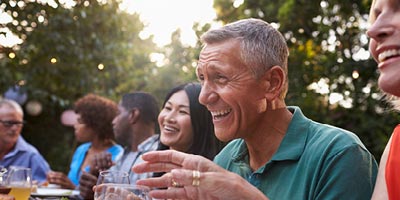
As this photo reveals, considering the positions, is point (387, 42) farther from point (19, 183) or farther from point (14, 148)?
point (14, 148)

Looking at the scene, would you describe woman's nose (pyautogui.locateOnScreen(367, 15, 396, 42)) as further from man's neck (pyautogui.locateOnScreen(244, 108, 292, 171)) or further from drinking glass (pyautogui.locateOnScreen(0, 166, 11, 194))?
drinking glass (pyautogui.locateOnScreen(0, 166, 11, 194))

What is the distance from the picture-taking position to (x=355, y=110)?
22.4 ft

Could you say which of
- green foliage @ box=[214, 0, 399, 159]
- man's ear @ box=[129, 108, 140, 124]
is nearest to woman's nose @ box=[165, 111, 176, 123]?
man's ear @ box=[129, 108, 140, 124]

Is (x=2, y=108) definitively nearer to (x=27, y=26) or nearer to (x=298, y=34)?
(x=27, y=26)

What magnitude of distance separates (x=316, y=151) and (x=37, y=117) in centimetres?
1084

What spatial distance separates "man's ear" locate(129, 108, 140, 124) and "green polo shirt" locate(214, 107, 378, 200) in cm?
290

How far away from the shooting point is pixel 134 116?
504cm

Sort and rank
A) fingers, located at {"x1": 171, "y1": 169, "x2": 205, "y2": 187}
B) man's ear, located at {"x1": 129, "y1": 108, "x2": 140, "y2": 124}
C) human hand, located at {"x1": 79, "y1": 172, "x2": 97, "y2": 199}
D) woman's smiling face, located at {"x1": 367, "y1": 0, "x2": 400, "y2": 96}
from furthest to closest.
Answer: man's ear, located at {"x1": 129, "y1": 108, "x2": 140, "y2": 124}
human hand, located at {"x1": 79, "y1": 172, "x2": 97, "y2": 199}
fingers, located at {"x1": 171, "y1": 169, "x2": 205, "y2": 187}
woman's smiling face, located at {"x1": 367, "y1": 0, "x2": 400, "y2": 96}

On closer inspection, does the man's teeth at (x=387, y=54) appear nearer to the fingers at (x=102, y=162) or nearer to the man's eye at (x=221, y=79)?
the man's eye at (x=221, y=79)

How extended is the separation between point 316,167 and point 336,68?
5.27m

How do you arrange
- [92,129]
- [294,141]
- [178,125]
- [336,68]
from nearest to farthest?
[294,141] → [178,125] → [92,129] → [336,68]

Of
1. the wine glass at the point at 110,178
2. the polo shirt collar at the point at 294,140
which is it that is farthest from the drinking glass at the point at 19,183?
the polo shirt collar at the point at 294,140

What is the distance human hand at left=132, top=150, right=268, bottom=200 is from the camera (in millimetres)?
1686

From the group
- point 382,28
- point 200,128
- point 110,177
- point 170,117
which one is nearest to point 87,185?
point 170,117
